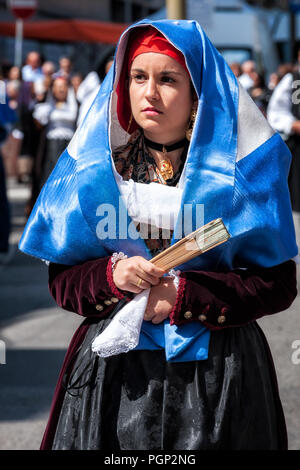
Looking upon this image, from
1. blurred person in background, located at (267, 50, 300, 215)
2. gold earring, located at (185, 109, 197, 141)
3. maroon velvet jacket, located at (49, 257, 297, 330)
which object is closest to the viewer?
maroon velvet jacket, located at (49, 257, 297, 330)

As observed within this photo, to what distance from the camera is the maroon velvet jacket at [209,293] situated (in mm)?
2371

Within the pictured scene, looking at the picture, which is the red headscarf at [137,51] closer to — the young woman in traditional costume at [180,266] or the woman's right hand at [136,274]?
the young woman in traditional costume at [180,266]

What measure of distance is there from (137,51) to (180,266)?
64 centimetres

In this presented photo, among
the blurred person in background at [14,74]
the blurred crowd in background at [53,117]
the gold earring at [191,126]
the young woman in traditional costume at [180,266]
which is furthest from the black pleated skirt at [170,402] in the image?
the blurred person in background at [14,74]

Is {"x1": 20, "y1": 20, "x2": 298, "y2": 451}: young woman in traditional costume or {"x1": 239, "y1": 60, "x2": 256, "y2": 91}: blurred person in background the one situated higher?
{"x1": 20, "y1": 20, "x2": 298, "y2": 451}: young woman in traditional costume

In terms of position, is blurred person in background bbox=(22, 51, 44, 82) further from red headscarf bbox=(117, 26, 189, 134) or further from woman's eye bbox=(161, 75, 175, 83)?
woman's eye bbox=(161, 75, 175, 83)

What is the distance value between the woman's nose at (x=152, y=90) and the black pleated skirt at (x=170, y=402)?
69 cm

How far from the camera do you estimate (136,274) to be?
90.5 inches

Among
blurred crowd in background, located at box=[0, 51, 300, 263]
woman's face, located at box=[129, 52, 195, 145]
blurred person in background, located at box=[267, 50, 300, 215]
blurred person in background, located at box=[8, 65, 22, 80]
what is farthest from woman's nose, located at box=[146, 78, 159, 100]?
blurred person in background, located at box=[8, 65, 22, 80]

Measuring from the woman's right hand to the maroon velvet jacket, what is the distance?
5 cm

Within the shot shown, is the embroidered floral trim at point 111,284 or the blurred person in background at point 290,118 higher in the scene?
the embroidered floral trim at point 111,284

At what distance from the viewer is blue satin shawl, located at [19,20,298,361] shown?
236 centimetres

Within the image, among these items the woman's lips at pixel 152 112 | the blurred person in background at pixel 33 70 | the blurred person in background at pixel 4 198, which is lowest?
the blurred person in background at pixel 33 70
